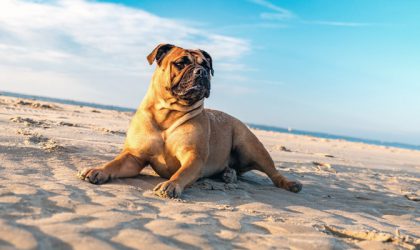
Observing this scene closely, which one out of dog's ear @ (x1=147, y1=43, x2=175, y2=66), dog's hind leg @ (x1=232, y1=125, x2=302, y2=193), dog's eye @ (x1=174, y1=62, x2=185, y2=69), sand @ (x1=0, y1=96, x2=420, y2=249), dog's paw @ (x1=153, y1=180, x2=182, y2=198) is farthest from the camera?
dog's hind leg @ (x1=232, y1=125, x2=302, y2=193)

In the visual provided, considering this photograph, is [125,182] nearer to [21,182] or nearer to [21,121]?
[21,182]

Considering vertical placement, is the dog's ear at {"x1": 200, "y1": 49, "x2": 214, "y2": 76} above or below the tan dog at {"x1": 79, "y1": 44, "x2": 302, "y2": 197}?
above

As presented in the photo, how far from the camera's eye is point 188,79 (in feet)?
16.8

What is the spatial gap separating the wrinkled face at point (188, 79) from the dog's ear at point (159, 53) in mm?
333

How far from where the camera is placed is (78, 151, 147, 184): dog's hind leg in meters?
4.43

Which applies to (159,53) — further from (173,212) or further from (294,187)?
(173,212)

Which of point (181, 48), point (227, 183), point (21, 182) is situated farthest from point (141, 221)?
point (181, 48)

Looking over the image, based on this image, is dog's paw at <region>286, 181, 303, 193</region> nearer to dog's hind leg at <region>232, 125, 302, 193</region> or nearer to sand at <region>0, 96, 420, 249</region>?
sand at <region>0, 96, 420, 249</region>

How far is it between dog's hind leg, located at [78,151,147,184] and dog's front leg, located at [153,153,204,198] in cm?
53

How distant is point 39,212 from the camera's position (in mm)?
2967

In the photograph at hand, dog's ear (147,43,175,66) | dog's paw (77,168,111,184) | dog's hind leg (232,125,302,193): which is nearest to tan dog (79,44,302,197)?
dog's ear (147,43,175,66)

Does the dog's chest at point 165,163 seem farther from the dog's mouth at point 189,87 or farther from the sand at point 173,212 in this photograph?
the dog's mouth at point 189,87

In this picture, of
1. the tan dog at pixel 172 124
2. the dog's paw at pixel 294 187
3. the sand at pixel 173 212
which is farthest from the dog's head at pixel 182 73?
the dog's paw at pixel 294 187

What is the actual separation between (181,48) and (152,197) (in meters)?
2.25
